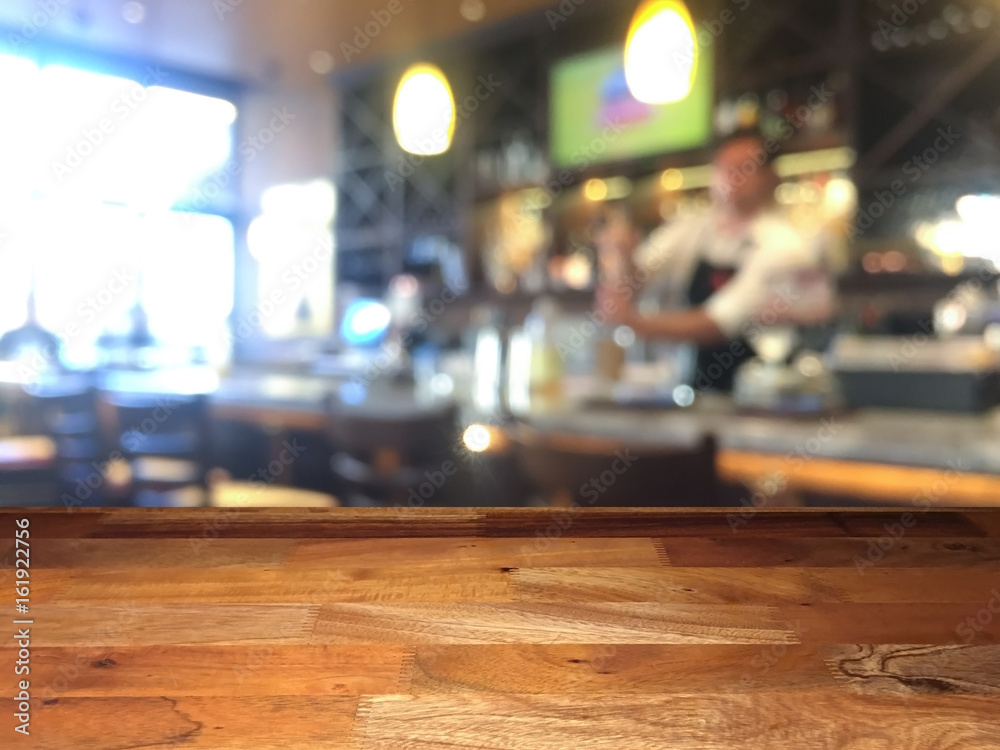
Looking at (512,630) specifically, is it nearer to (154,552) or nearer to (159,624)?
(159,624)

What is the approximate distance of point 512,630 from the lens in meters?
1.22

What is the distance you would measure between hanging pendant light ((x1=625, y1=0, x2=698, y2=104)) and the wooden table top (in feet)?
3.35

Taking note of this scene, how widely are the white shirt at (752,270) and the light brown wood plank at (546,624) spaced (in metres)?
0.74

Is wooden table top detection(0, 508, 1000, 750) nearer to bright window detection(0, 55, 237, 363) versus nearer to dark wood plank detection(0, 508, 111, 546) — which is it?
dark wood plank detection(0, 508, 111, 546)

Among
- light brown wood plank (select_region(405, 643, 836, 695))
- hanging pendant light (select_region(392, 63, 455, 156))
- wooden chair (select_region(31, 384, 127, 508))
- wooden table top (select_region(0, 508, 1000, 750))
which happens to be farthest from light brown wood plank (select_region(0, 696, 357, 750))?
hanging pendant light (select_region(392, 63, 455, 156))

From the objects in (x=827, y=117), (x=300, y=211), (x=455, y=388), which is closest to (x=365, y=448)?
(x=455, y=388)

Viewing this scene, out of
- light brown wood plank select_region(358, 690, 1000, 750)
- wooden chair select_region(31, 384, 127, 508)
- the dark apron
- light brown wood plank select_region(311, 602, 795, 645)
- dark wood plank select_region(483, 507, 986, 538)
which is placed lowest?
light brown wood plank select_region(358, 690, 1000, 750)

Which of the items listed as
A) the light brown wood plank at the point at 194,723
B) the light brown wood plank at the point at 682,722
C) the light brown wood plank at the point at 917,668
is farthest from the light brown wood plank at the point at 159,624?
the light brown wood plank at the point at 917,668

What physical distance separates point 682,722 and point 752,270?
1111 millimetres

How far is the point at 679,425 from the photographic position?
1.72m

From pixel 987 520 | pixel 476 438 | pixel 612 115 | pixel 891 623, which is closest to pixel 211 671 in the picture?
pixel 476 438

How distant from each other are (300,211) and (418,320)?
1.32 feet

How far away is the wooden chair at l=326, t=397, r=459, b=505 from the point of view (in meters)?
1.78

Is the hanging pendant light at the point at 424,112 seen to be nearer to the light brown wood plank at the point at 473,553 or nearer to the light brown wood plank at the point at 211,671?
the light brown wood plank at the point at 473,553
